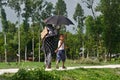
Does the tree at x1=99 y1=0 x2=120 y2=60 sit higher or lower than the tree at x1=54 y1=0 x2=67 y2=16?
lower

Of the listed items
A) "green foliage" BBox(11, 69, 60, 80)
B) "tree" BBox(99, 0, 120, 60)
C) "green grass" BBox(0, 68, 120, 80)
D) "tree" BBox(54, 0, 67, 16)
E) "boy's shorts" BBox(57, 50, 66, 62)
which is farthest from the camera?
"tree" BBox(54, 0, 67, 16)

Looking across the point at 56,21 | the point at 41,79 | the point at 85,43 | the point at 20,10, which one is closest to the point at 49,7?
the point at 20,10

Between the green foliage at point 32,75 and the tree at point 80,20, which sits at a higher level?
the tree at point 80,20

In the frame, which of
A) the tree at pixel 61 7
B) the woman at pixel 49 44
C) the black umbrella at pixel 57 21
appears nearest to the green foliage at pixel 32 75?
the woman at pixel 49 44

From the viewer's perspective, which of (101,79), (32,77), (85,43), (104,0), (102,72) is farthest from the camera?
(85,43)

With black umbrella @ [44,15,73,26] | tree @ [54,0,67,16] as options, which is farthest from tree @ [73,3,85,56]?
black umbrella @ [44,15,73,26]

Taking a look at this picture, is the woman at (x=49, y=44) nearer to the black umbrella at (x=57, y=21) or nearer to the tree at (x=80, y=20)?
the black umbrella at (x=57, y=21)

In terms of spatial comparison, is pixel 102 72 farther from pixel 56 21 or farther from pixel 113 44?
pixel 113 44

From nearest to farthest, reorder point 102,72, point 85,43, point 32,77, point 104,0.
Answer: point 32,77
point 102,72
point 104,0
point 85,43

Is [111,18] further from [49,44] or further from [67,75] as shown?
[67,75]

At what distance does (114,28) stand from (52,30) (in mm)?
32290

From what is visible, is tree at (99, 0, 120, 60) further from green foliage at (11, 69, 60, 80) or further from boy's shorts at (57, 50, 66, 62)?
green foliage at (11, 69, 60, 80)

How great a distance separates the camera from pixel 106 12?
48.7m

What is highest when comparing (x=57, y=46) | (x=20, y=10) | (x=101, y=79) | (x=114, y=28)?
(x=20, y=10)
